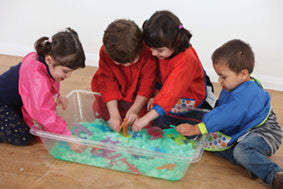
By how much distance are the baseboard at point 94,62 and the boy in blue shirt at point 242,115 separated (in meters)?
0.84

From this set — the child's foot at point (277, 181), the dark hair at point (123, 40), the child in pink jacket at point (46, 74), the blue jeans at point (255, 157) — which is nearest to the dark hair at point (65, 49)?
the child in pink jacket at point (46, 74)

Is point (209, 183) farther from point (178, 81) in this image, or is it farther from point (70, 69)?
point (70, 69)

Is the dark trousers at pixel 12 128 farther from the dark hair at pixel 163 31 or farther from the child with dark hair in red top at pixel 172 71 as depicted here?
the dark hair at pixel 163 31

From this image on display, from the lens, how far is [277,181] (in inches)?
41.1

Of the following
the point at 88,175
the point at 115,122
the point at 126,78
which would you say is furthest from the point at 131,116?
the point at 88,175

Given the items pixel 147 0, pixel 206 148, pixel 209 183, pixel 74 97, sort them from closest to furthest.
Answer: pixel 209 183
pixel 206 148
pixel 74 97
pixel 147 0

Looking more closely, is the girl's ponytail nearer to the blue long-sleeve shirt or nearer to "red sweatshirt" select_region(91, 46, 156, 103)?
"red sweatshirt" select_region(91, 46, 156, 103)

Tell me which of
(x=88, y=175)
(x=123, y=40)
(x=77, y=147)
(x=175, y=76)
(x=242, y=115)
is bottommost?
(x=88, y=175)

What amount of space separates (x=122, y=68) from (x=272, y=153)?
28.7 inches

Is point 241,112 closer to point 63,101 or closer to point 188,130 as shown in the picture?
point 188,130

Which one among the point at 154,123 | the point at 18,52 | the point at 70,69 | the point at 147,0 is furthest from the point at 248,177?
the point at 18,52

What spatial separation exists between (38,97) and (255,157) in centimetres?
86

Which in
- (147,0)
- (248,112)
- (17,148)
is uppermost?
(147,0)

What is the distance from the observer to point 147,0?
2.04 metres
